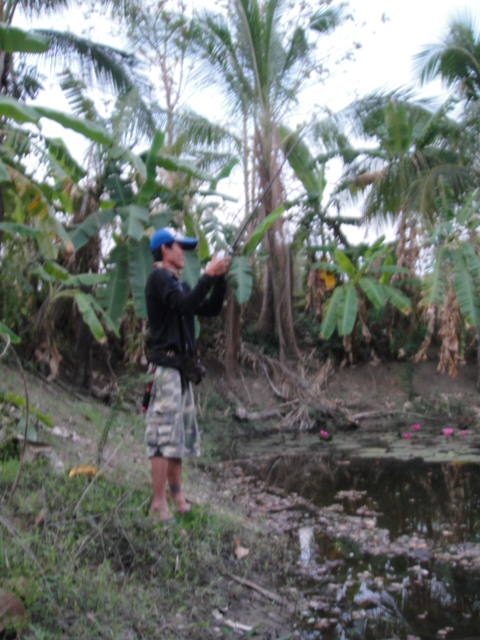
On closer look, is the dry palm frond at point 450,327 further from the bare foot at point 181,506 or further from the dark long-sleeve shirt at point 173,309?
the bare foot at point 181,506

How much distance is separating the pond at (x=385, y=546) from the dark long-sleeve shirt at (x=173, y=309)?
1632 mm

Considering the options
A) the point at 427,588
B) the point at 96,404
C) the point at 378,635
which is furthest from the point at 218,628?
the point at 96,404

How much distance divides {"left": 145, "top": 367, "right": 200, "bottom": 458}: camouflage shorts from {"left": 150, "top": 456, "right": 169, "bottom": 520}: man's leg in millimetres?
61

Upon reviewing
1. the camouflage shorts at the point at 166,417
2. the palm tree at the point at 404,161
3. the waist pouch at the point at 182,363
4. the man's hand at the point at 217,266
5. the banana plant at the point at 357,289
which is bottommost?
the camouflage shorts at the point at 166,417

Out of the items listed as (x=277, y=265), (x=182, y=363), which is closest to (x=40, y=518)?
(x=182, y=363)

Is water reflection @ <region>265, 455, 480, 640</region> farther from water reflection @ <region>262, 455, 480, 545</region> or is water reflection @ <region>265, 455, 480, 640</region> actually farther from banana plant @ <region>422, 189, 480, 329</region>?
banana plant @ <region>422, 189, 480, 329</region>

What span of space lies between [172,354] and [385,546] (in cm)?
202

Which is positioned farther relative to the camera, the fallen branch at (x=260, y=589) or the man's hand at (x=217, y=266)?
the man's hand at (x=217, y=266)

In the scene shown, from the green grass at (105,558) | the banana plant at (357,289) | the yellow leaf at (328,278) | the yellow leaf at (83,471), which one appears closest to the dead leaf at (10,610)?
the green grass at (105,558)

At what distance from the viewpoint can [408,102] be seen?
1355 centimetres

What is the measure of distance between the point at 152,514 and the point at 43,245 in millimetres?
2138

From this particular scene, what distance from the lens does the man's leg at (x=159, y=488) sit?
400 cm

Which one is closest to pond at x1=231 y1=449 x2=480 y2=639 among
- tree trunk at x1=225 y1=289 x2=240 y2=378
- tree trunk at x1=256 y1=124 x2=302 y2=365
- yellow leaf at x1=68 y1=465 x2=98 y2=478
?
yellow leaf at x1=68 y1=465 x2=98 y2=478

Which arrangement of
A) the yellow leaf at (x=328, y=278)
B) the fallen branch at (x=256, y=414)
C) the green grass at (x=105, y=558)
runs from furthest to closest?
the yellow leaf at (x=328, y=278)
the fallen branch at (x=256, y=414)
the green grass at (x=105, y=558)
